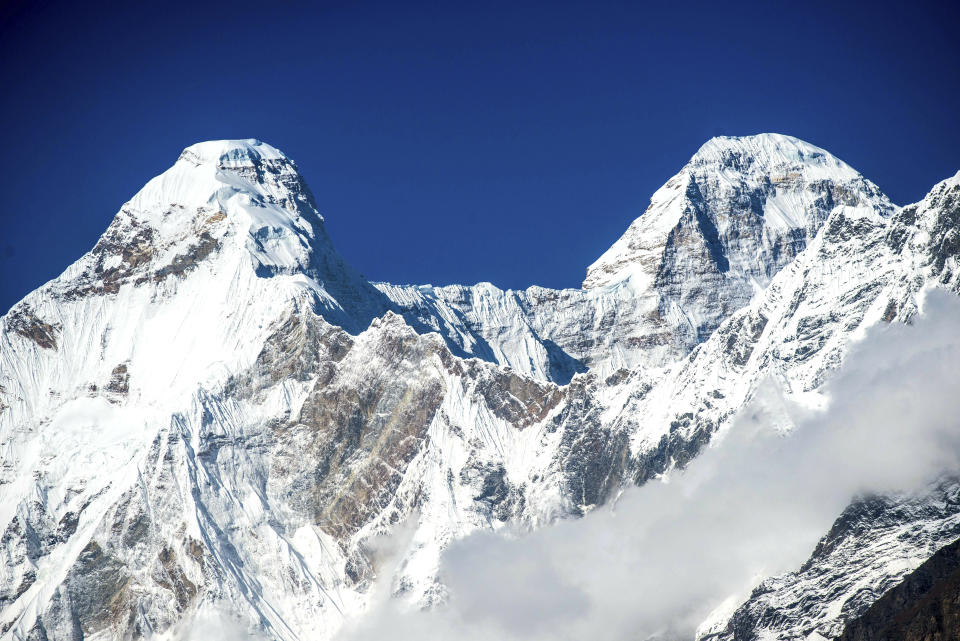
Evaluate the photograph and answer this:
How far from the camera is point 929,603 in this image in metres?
178

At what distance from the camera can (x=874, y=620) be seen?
191m

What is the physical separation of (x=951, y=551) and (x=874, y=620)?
36.4 feet

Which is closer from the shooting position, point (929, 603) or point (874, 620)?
point (929, 603)

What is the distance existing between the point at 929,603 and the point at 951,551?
17.0 meters

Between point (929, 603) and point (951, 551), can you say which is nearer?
point (929, 603)

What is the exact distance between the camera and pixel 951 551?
19312cm

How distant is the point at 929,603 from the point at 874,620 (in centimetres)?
1436
